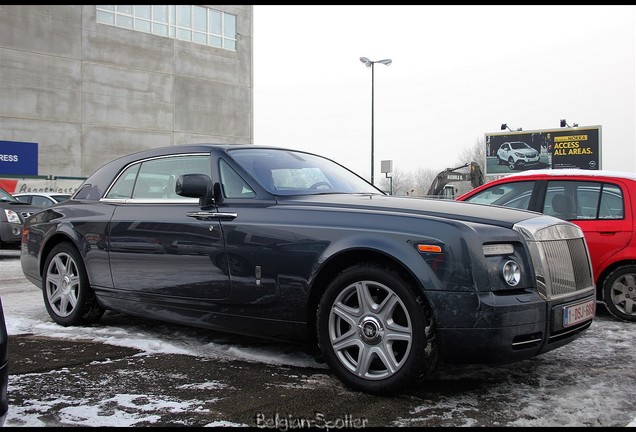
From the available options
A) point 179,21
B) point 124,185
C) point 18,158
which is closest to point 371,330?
point 124,185

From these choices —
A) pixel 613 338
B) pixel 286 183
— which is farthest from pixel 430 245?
pixel 613 338

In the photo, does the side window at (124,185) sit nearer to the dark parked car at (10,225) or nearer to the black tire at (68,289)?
the black tire at (68,289)

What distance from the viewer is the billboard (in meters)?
43.9

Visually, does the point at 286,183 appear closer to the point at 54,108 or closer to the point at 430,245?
the point at 430,245

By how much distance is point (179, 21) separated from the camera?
37.8 metres

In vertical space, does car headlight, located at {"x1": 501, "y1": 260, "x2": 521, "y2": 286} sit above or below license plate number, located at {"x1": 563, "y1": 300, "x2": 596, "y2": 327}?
above

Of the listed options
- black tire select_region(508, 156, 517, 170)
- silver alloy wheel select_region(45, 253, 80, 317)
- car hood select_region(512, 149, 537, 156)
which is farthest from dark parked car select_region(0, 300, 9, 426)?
car hood select_region(512, 149, 537, 156)

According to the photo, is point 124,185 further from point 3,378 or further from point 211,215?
point 3,378

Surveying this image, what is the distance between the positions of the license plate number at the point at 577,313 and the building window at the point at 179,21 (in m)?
35.8

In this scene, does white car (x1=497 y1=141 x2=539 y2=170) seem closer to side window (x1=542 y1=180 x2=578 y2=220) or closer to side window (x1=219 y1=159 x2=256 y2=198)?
side window (x1=542 y1=180 x2=578 y2=220)

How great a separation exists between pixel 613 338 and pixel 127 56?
35042 millimetres

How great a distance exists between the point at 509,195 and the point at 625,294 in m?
1.56

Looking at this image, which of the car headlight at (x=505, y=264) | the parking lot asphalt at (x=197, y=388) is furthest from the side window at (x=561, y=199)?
the parking lot asphalt at (x=197, y=388)

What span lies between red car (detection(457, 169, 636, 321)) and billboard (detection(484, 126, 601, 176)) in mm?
40234
